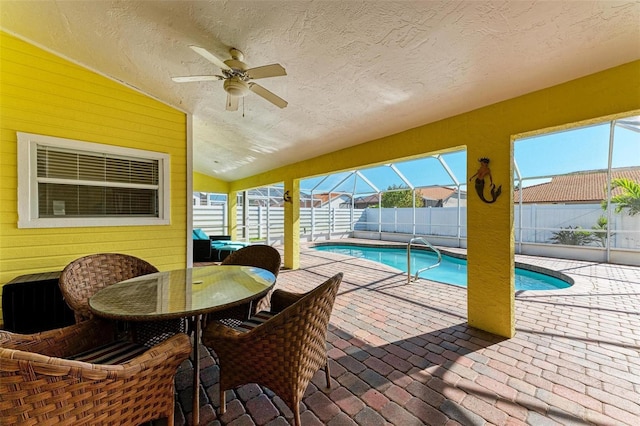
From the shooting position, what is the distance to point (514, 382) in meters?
2.02

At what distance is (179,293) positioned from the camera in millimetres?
1856

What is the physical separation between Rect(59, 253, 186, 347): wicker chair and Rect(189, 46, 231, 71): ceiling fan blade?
1.93 m

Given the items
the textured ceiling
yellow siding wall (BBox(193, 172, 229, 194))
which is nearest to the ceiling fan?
the textured ceiling

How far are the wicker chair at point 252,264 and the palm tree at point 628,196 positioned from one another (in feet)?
29.5

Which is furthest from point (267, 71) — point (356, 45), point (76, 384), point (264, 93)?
point (76, 384)

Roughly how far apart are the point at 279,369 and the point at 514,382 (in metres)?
1.88

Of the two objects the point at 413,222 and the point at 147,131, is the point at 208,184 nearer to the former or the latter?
the point at 147,131

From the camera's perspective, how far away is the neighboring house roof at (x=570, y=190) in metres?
7.40

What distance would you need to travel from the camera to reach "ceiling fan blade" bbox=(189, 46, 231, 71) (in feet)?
5.93

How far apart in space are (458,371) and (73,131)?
4858 mm

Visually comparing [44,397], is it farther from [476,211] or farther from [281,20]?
[476,211]

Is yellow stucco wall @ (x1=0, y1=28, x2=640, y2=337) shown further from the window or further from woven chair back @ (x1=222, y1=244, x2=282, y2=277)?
Result: woven chair back @ (x1=222, y1=244, x2=282, y2=277)

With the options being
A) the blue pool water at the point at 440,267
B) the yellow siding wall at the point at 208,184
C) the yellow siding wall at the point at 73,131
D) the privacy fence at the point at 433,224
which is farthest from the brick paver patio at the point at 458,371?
the yellow siding wall at the point at 208,184

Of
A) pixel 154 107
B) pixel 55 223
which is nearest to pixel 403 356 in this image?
pixel 55 223
